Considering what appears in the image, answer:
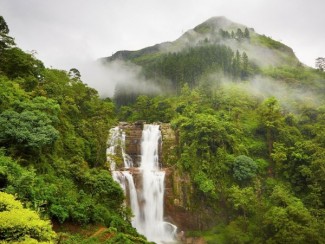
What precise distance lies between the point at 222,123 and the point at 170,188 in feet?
36.9

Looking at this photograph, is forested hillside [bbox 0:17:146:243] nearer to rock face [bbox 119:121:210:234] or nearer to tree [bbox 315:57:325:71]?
rock face [bbox 119:121:210:234]

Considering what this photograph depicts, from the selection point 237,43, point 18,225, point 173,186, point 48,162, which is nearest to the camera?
point 18,225

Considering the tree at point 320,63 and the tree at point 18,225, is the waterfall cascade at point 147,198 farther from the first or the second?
the tree at point 320,63

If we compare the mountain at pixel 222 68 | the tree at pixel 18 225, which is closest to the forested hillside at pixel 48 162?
the tree at pixel 18 225

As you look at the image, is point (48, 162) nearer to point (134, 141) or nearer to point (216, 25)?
point (134, 141)

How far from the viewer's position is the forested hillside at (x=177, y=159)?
19344 mm

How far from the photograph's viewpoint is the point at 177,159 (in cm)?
3941

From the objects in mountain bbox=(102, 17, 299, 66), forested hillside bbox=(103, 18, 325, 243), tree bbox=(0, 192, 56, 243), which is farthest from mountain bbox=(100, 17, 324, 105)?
tree bbox=(0, 192, 56, 243)

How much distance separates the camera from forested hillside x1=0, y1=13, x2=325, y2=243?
1934 centimetres

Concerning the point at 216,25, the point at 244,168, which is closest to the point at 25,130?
the point at 244,168

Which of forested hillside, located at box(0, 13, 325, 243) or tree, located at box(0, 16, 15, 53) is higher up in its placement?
tree, located at box(0, 16, 15, 53)

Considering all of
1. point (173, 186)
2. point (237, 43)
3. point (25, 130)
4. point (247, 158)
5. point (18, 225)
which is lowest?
point (173, 186)

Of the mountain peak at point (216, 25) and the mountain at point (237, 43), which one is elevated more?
the mountain peak at point (216, 25)

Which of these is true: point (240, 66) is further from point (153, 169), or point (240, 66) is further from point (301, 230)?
point (301, 230)
